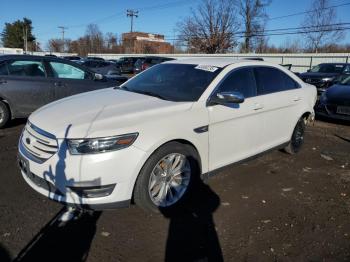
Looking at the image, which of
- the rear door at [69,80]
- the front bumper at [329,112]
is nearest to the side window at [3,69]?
the rear door at [69,80]

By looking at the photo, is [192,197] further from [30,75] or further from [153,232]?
[30,75]

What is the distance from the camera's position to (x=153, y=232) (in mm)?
3355

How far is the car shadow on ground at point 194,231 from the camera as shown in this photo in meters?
3.02

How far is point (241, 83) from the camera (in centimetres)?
452

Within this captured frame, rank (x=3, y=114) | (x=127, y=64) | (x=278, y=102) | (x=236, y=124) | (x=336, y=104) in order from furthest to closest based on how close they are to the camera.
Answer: (x=127, y=64) → (x=336, y=104) → (x=3, y=114) → (x=278, y=102) → (x=236, y=124)

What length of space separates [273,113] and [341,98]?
4406 mm

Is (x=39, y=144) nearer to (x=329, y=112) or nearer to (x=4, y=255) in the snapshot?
(x=4, y=255)

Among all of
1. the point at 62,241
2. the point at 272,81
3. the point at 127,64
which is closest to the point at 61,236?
the point at 62,241

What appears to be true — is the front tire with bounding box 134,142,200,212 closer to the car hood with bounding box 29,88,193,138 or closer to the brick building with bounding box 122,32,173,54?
the car hood with bounding box 29,88,193,138

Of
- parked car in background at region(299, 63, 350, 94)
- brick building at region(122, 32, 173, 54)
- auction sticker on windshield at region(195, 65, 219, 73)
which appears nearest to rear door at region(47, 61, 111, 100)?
auction sticker on windshield at region(195, 65, 219, 73)

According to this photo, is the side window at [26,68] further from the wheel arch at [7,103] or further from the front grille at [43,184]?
the front grille at [43,184]

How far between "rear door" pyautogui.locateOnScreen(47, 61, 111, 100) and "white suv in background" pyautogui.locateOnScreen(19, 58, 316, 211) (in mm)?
3142

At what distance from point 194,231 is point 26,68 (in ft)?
18.7

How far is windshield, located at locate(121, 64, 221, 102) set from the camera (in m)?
4.12
